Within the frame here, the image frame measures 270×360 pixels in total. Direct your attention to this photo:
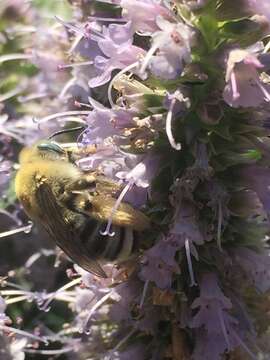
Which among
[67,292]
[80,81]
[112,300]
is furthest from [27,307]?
[80,81]

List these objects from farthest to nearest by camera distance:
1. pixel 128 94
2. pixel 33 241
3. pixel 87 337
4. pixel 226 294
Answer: pixel 33 241, pixel 87 337, pixel 226 294, pixel 128 94

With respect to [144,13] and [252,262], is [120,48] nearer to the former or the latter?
[144,13]

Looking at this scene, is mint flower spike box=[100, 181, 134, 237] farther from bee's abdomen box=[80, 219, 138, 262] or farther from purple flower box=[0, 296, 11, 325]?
purple flower box=[0, 296, 11, 325]

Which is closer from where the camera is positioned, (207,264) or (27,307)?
(207,264)

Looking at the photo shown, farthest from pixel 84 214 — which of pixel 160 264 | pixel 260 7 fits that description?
pixel 260 7

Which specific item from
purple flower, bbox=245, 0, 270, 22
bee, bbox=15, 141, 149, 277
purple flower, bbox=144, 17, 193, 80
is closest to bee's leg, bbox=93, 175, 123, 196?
bee, bbox=15, 141, 149, 277

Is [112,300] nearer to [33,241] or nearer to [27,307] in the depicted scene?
[27,307]
